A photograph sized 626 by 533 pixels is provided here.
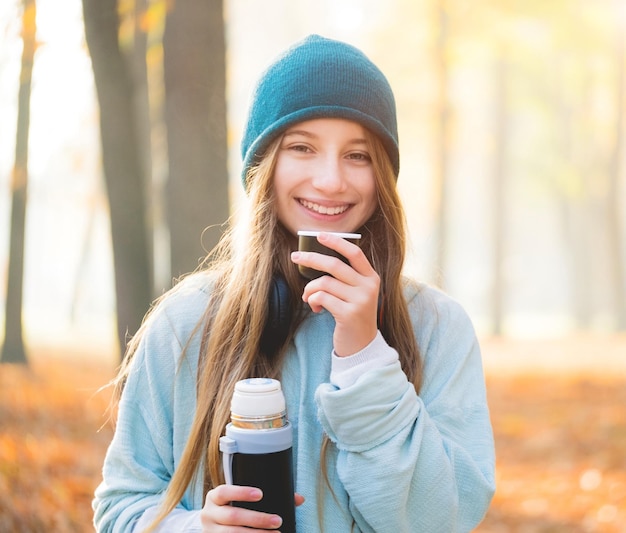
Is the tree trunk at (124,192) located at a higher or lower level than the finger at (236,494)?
higher

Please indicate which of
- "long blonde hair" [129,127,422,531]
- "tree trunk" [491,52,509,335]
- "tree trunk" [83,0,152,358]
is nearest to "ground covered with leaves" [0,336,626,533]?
"tree trunk" [83,0,152,358]

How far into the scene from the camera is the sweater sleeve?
1.87 metres

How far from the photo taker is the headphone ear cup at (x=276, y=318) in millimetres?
2211

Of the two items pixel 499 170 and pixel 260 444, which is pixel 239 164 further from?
pixel 260 444

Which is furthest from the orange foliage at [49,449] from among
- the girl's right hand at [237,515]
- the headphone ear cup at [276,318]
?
the girl's right hand at [237,515]

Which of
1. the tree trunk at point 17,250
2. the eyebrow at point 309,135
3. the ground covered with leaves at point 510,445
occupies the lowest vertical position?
the ground covered with leaves at point 510,445

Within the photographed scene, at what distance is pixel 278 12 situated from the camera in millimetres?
18922

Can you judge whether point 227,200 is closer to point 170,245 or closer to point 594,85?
point 170,245

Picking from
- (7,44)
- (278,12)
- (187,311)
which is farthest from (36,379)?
(278,12)

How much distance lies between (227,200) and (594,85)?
783 inches

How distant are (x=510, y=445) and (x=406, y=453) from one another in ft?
21.1

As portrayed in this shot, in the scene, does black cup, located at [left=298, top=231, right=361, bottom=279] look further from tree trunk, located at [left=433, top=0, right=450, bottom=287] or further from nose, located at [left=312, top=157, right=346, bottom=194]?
tree trunk, located at [left=433, top=0, right=450, bottom=287]

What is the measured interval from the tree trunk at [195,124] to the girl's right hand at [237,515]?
104 inches

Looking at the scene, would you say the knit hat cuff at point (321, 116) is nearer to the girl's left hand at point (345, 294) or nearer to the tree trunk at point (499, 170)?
the girl's left hand at point (345, 294)
